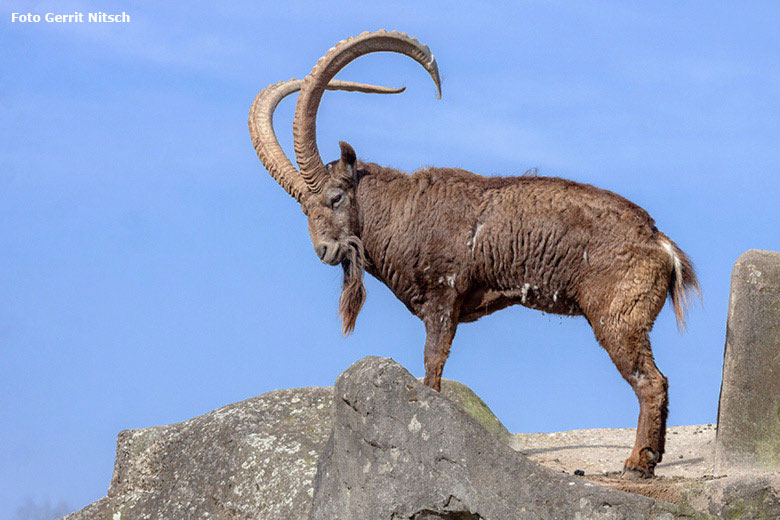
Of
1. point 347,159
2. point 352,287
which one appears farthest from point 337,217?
point 352,287

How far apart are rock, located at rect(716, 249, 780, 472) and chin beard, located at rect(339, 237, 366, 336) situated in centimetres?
384

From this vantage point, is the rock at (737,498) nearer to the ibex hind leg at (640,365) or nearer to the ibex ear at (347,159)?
the ibex hind leg at (640,365)

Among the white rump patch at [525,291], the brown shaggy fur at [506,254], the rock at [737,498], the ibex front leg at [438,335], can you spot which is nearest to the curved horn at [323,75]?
the brown shaggy fur at [506,254]

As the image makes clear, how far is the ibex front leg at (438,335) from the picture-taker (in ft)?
30.2

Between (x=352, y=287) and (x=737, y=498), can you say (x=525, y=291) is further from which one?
(x=737, y=498)

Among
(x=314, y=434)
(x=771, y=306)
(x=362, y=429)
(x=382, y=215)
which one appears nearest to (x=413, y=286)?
(x=382, y=215)

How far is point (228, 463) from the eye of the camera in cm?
995

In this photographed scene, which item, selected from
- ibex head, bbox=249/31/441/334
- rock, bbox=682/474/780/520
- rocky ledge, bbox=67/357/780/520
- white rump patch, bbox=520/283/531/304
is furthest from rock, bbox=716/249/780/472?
ibex head, bbox=249/31/441/334

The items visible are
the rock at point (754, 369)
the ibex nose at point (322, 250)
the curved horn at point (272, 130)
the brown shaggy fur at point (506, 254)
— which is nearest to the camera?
the brown shaggy fur at point (506, 254)

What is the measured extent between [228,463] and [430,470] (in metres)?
3.82

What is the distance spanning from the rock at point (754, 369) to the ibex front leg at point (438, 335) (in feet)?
9.35

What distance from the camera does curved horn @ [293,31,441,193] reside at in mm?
9672

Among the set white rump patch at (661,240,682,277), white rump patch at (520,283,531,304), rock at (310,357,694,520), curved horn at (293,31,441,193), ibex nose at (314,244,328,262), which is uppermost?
curved horn at (293,31,441,193)

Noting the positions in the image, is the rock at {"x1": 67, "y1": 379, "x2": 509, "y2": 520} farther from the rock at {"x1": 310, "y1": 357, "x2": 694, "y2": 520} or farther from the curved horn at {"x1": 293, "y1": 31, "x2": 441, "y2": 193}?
the curved horn at {"x1": 293, "y1": 31, "x2": 441, "y2": 193}
